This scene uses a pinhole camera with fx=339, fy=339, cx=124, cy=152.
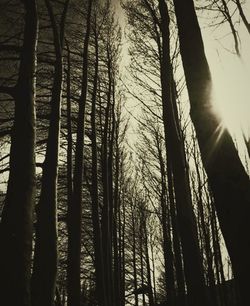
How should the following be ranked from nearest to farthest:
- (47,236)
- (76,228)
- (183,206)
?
(47,236)
(183,206)
(76,228)

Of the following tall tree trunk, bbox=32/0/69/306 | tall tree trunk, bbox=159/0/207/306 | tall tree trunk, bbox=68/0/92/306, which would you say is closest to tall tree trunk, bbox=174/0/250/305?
tall tree trunk, bbox=159/0/207/306

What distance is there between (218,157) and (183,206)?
2.63 m

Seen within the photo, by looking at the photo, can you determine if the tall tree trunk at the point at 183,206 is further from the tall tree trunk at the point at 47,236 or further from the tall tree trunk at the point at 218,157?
the tall tree trunk at the point at 218,157

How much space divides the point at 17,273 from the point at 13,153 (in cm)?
140

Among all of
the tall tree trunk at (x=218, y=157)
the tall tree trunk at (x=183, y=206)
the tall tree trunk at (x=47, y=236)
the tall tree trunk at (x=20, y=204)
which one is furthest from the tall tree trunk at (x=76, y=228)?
the tall tree trunk at (x=218, y=157)

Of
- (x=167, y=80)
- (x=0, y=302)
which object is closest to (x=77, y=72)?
(x=167, y=80)

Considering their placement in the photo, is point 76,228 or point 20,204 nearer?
point 20,204

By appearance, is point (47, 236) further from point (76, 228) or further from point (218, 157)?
point (218, 157)

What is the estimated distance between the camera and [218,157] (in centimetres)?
259

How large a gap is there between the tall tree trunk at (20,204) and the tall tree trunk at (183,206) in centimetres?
224

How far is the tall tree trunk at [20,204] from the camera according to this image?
10.8 feet

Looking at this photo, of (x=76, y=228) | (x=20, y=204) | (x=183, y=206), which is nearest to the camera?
(x=20, y=204)

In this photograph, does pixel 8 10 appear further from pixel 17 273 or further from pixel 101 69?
pixel 17 273

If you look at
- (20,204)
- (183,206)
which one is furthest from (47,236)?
(183,206)
